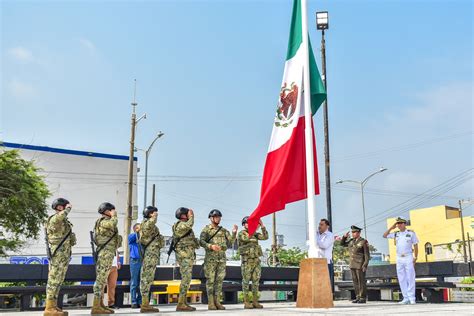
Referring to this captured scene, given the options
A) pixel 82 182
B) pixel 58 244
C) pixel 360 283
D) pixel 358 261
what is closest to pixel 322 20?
pixel 358 261

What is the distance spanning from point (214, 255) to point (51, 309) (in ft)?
9.98

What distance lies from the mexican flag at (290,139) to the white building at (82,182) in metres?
30.4

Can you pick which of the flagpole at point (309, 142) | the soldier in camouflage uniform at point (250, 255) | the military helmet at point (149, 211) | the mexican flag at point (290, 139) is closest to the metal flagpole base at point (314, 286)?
the flagpole at point (309, 142)

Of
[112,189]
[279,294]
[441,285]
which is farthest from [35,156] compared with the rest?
[441,285]

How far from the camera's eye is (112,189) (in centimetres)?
4206

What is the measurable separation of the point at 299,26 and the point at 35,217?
18.4 metres

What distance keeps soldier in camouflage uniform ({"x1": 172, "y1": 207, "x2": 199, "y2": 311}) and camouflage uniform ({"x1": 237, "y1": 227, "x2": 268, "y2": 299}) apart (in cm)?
120

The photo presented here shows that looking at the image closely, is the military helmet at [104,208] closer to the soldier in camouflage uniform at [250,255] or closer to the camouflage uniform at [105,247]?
the camouflage uniform at [105,247]

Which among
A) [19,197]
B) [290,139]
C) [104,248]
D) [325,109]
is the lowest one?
[104,248]

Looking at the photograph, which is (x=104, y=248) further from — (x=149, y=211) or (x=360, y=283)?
(x=360, y=283)

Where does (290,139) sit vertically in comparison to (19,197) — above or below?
below

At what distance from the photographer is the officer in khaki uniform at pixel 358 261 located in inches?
440

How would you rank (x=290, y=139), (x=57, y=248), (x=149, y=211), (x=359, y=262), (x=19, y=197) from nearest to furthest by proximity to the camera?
1. (x=57, y=248)
2. (x=149, y=211)
3. (x=290, y=139)
4. (x=359, y=262)
5. (x=19, y=197)

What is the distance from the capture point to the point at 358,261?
11.3 metres
